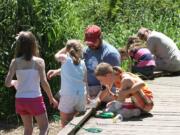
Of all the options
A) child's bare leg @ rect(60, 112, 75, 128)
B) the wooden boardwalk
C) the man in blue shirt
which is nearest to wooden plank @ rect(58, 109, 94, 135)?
the wooden boardwalk

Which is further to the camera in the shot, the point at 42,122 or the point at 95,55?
the point at 95,55

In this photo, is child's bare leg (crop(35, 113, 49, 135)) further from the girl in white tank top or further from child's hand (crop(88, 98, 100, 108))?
child's hand (crop(88, 98, 100, 108))

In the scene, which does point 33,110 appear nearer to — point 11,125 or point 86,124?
point 86,124

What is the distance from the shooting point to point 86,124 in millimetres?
7359

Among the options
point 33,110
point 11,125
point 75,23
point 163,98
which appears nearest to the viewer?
point 33,110

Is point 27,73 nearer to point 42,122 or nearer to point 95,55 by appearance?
point 42,122

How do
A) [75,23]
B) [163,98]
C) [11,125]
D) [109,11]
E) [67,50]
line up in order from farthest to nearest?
1. [109,11]
2. [75,23]
3. [11,125]
4. [163,98]
5. [67,50]

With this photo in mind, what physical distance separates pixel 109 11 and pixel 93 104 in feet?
30.9

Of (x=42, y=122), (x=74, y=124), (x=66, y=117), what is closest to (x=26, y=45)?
(x=42, y=122)

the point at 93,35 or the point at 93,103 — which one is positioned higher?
the point at 93,35

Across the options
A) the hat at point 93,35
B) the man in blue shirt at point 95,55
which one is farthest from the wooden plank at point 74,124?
the hat at point 93,35

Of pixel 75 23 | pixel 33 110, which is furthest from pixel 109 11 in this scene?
pixel 33 110

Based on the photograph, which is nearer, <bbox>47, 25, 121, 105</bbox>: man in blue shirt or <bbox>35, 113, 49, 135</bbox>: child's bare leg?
<bbox>35, 113, 49, 135</bbox>: child's bare leg

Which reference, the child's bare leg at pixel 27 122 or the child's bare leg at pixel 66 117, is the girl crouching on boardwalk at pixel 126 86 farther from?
the child's bare leg at pixel 27 122
